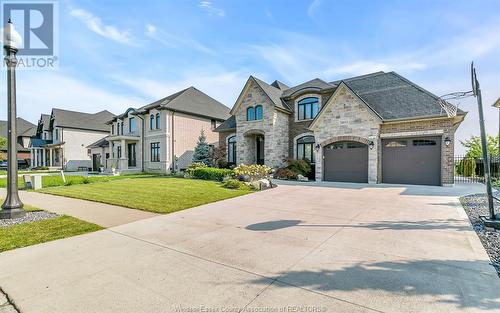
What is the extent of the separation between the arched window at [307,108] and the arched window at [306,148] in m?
1.76

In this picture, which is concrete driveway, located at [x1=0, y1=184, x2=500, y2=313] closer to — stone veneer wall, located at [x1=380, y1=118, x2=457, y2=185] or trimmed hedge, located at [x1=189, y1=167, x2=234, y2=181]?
stone veneer wall, located at [x1=380, y1=118, x2=457, y2=185]

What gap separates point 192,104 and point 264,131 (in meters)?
11.5

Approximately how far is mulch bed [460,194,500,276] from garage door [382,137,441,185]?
14.3 feet

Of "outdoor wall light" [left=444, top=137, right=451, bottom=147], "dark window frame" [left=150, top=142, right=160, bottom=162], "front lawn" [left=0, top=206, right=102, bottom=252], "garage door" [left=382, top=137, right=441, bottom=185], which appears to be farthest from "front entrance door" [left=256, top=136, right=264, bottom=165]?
"front lawn" [left=0, top=206, right=102, bottom=252]

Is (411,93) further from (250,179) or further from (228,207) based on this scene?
(228,207)

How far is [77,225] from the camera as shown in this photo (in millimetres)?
5895

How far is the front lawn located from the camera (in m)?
4.75

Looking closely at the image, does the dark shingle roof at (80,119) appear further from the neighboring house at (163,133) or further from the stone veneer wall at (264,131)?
the stone veneer wall at (264,131)

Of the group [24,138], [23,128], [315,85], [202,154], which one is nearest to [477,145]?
[315,85]

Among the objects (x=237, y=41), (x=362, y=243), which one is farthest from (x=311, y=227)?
(x=237, y=41)

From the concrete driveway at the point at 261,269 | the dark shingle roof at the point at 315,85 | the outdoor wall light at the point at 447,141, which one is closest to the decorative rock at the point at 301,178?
the dark shingle roof at the point at 315,85

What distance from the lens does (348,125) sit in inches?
616

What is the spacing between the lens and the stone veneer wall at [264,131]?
19062 mm

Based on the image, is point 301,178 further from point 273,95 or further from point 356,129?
point 273,95
